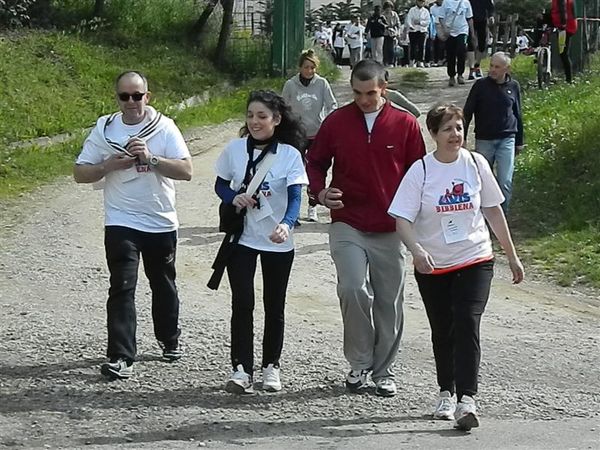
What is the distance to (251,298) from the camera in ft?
22.3

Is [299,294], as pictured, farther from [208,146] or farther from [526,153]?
[208,146]

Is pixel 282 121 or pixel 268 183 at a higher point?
pixel 282 121

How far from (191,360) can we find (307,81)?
184 inches

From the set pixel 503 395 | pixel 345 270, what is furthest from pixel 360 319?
pixel 503 395

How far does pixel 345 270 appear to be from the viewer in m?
6.70

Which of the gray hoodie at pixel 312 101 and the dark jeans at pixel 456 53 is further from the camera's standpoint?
the dark jeans at pixel 456 53

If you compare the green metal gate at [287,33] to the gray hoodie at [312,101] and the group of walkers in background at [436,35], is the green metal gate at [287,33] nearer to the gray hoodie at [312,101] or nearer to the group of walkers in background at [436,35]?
the group of walkers in background at [436,35]

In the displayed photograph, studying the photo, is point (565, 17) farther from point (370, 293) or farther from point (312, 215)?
point (370, 293)

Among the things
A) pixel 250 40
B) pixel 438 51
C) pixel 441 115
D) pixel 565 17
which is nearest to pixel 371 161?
pixel 441 115

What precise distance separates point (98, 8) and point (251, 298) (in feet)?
57.7

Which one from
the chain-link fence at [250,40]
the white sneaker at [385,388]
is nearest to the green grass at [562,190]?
the white sneaker at [385,388]

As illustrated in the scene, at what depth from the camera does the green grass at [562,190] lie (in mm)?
11109

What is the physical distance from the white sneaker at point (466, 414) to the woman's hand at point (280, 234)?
1339 mm

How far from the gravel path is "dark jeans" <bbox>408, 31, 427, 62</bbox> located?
59.6 ft
